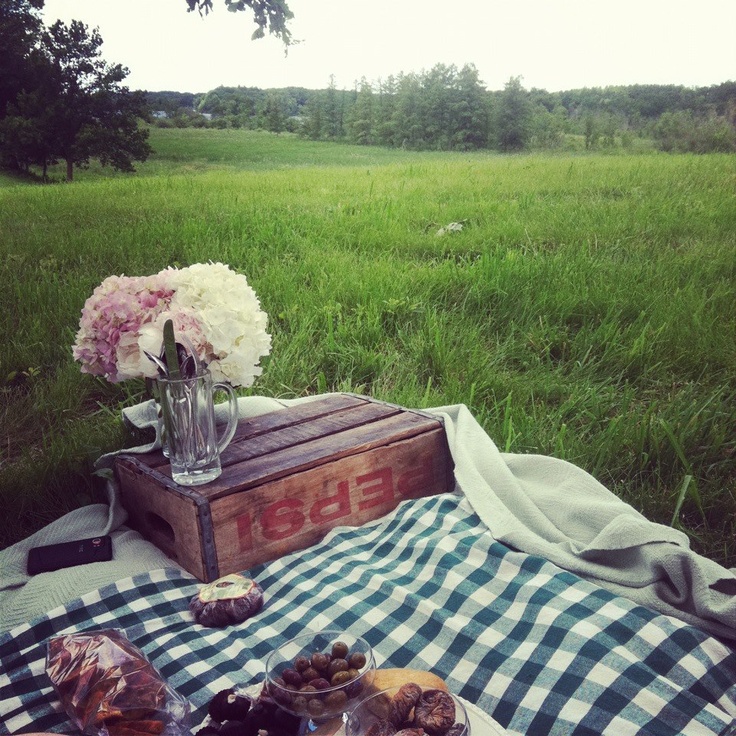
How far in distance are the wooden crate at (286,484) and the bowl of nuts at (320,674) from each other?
562 millimetres

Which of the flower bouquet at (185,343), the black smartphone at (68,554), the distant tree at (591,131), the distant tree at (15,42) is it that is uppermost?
the distant tree at (15,42)

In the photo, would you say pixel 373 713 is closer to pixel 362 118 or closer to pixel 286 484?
pixel 286 484

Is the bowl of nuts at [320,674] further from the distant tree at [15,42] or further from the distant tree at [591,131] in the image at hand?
the distant tree at [591,131]

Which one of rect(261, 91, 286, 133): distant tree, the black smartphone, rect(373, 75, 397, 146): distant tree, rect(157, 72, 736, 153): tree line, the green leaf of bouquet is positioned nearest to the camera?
the green leaf of bouquet

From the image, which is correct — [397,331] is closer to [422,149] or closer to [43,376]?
[43,376]

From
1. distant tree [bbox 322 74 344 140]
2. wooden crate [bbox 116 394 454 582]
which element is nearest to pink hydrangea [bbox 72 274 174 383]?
wooden crate [bbox 116 394 454 582]

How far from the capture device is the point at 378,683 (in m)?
1.17

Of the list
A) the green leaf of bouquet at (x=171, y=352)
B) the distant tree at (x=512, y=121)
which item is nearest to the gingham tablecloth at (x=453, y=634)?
the green leaf of bouquet at (x=171, y=352)

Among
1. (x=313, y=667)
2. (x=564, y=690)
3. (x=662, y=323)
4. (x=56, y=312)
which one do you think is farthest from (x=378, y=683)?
(x=56, y=312)

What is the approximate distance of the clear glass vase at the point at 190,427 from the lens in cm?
173

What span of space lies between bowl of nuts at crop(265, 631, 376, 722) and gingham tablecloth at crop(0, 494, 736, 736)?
0.26m

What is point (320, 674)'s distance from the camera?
1.17m

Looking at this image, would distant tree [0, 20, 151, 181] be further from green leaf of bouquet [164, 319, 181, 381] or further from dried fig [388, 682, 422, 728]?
dried fig [388, 682, 422, 728]

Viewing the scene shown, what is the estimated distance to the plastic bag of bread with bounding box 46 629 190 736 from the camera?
115cm
